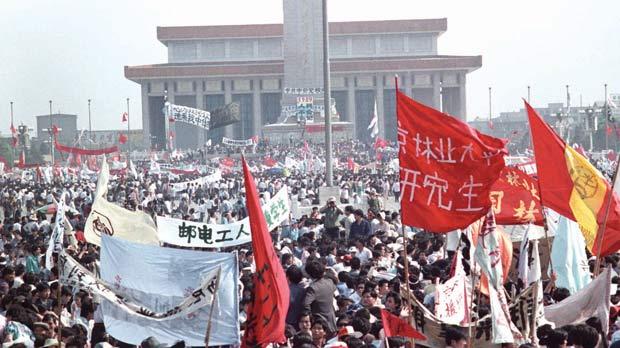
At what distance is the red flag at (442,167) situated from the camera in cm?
690

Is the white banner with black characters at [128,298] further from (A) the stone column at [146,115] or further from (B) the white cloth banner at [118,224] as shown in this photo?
(A) the stone column at [146,115]

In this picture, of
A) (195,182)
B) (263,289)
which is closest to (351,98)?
(195,182)

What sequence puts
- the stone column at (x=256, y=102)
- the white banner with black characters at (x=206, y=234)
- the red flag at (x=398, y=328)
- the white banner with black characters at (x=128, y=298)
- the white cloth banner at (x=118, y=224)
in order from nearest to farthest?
the red flag at (x=398, y=328) < the white banner with black characters at (x=128, y=298) < the white banner with black characters at (x=206, y=234) < the white cloth banner at (x=118, y=224) < the stone column at (x=256, y=102)

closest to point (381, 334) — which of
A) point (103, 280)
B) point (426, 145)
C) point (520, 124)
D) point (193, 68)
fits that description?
point (426, 145)

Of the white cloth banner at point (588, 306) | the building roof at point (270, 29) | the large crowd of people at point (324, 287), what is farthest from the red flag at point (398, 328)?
the building roof at point (270, 29)

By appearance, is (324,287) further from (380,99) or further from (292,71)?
(380,99)

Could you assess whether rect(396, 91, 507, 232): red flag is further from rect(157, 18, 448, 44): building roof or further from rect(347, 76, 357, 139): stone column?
rect(157, 18, 448, 44): building roof

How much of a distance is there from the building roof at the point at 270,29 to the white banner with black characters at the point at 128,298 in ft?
242

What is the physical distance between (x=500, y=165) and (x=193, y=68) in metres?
69.2

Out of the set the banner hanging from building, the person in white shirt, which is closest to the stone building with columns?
the banner hanging from building

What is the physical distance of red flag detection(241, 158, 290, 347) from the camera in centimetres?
607

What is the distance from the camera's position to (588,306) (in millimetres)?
7371

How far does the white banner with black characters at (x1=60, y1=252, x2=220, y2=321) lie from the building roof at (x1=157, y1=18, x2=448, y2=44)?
73.6 m

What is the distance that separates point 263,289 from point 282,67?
68607 mm
